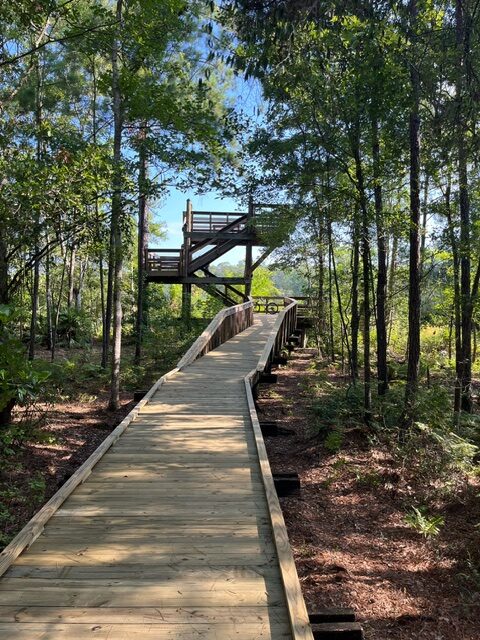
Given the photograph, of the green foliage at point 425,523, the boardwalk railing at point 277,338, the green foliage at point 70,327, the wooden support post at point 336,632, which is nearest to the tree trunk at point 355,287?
the boardwalk railing at point 277,338

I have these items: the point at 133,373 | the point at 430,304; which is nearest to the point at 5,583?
the point at 133,373

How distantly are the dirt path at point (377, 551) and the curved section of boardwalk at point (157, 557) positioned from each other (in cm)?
102

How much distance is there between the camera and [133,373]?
44.6ft

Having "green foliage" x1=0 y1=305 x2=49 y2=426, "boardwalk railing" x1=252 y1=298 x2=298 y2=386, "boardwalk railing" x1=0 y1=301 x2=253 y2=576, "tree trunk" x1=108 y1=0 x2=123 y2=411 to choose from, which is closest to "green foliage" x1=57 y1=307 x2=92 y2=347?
"boardwalk railing" x1=0 y1=301 x2=253 y2=576

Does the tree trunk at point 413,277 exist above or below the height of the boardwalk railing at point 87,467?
above

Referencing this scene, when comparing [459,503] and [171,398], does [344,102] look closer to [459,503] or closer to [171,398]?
[171,398]

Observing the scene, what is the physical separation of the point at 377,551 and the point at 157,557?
2690 millimetres

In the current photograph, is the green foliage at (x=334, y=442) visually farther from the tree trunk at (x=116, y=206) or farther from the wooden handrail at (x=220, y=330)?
the tree trunk at (x=116, y=206)

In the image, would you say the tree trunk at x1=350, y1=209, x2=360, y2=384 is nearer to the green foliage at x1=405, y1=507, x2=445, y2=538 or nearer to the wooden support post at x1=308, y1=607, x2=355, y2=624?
the green foliage at x1=405, y1=507, x2=445, y2=538

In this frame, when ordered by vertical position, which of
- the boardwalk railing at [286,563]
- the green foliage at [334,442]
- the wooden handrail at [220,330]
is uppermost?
the wooden handrail at [220,330]

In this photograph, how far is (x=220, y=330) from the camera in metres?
14.4

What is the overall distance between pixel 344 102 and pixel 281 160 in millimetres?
2669

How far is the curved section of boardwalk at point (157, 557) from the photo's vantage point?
2416 millimetres

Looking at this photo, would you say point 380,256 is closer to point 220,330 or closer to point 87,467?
point 87,467
